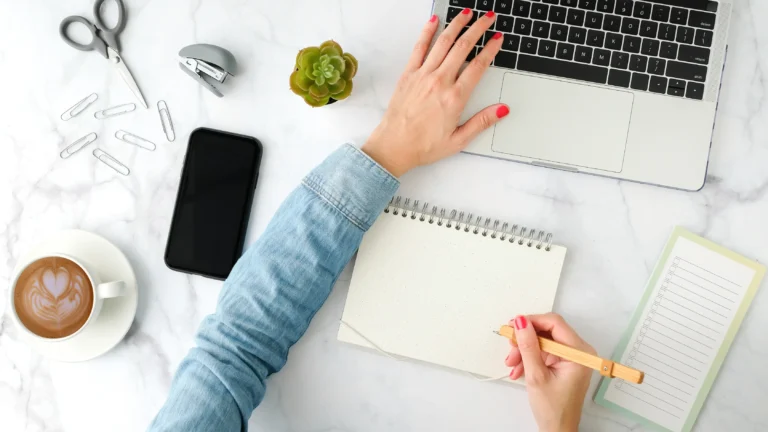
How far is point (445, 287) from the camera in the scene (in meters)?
0.92

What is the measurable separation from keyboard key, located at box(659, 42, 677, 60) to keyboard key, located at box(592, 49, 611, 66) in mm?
77

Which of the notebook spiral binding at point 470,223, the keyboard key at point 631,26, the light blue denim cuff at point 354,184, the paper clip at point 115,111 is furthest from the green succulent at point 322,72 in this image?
the keyboard key at point 631,26

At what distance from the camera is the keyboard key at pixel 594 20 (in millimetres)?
913

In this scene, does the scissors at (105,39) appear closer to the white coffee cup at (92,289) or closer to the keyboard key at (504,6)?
the white coffee cup at (92,289)

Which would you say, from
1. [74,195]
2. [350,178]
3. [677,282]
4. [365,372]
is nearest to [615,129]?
[677,282]

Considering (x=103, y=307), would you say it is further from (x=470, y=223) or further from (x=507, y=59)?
(x=507, y=59)

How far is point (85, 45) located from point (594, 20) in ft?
2.61

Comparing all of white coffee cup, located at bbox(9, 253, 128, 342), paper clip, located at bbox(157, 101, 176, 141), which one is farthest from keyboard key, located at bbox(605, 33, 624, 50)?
white coffee cup, located at bbox(9, 253, 128, 342)

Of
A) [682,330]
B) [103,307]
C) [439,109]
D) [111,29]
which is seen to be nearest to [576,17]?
[439,109]

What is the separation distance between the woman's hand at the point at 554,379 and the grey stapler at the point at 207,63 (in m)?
0.57

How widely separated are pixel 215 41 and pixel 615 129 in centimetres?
63

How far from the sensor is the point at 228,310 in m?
0.86

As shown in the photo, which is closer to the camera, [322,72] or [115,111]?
[322,72]

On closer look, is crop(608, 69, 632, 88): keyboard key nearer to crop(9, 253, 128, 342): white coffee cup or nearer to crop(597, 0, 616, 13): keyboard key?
crop(597, 0, 616, 13): keyboard key
